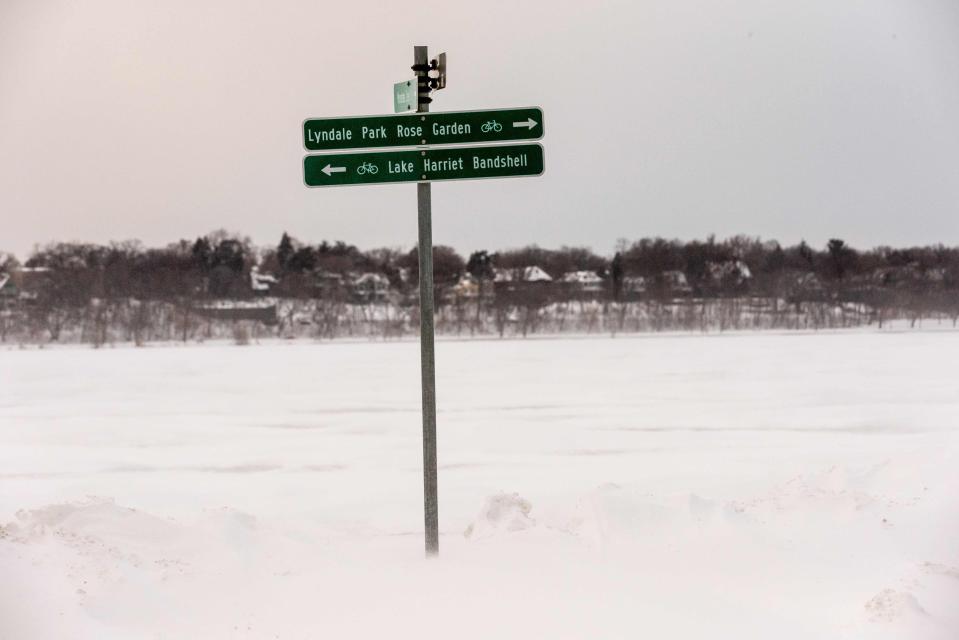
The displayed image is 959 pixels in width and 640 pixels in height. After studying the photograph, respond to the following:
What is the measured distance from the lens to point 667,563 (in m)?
4.77

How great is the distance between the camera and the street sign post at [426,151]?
4762mm

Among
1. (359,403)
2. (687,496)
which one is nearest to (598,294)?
(359,403)

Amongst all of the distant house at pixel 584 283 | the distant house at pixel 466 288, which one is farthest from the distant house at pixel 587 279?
the distant house at pixel 466 288

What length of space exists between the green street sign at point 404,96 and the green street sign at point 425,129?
85 mm

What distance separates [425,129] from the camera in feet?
15.7

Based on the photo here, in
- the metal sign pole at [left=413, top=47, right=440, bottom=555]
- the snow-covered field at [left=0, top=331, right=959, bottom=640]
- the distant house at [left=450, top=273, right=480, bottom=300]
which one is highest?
the distant house at [left=450, top=273, right=480, bottom=300]

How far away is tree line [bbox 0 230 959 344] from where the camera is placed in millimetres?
64750

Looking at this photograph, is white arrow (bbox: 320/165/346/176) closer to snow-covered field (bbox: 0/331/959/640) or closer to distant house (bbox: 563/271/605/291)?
snow-covered field (bbox: 0/331/959/640)

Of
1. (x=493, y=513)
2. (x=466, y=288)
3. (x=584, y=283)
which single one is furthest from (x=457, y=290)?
(x=493, y=513)

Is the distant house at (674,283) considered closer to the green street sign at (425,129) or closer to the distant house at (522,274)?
the distant house at (522,274)

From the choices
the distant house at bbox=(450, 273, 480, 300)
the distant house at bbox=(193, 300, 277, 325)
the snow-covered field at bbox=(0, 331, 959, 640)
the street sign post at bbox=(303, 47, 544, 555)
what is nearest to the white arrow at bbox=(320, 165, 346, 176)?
the street sign post at bbox=(303, 47, 544, 555)

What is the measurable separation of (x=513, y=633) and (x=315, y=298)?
7531 cm

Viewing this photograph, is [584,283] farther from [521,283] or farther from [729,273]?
[729,273]

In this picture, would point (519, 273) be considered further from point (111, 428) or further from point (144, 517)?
point (144, 517)
